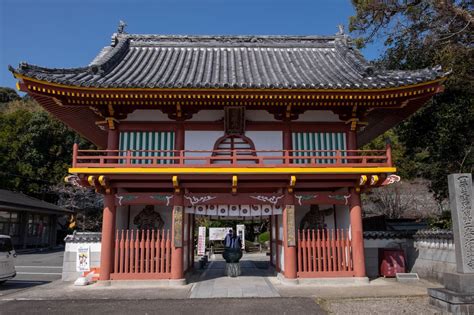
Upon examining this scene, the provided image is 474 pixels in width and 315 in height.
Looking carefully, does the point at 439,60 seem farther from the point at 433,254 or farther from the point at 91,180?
the point at 91,180

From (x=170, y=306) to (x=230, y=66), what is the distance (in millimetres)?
9780

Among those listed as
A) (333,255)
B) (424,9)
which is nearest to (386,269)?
(333,255)

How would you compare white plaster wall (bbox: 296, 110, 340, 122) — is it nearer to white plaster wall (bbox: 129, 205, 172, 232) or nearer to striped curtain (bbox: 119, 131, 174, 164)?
striped curtain (bbox: 119, 131, 174, 164)

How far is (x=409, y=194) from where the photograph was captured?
93.2ft

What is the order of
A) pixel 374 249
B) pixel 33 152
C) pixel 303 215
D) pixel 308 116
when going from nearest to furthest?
pixel 308 116, pixel 374 249, pixel 303 215, pixel 33 152

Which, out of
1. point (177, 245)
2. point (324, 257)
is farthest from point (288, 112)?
point (177, 245)

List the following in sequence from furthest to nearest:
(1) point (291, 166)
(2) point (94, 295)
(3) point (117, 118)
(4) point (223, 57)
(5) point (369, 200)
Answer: (5) point (369, 200) → (4) point (223, 57) → (3) point (117, 118) → (1) point (291, 166) → (2) point (94, 295)

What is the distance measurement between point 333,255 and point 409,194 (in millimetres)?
19888

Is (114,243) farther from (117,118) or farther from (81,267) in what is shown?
(117,118)

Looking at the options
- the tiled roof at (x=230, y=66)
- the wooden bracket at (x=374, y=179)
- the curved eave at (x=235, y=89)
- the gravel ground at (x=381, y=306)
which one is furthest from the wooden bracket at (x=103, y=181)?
the wooden bracket at (x=374, y=179)

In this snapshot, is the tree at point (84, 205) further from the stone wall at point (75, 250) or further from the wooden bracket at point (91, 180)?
the wooden bracket at point (91, 180)

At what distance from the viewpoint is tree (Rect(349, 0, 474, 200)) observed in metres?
14.8

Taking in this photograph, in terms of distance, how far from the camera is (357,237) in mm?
11703

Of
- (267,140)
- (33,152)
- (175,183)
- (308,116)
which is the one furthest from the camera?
(33,152)
